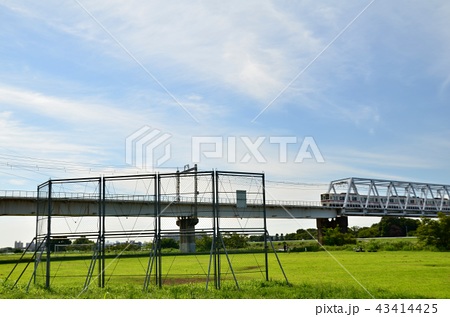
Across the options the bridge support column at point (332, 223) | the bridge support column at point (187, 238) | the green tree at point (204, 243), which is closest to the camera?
the bridge support column at point (187, 238)

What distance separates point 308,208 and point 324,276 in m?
43.3

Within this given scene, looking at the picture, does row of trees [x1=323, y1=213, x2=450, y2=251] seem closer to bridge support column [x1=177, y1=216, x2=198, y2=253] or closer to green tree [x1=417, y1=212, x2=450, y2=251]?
green tree [x1=417, y1=212, x2=450, y2=251]

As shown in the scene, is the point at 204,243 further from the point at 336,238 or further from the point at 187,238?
the point at 336,238

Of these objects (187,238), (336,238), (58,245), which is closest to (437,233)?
(336,238)

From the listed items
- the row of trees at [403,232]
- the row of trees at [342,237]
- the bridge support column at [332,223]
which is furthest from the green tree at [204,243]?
the bridge support column at [332,223]

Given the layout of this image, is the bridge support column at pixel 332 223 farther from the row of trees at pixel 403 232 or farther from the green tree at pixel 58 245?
the green tree at pixel 58 245

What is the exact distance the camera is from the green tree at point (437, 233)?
156ft

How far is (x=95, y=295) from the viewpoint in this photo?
1481 centimetres

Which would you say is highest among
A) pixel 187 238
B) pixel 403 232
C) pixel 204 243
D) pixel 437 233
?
pixel 187 238

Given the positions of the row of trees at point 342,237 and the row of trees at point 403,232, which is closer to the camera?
the row of trees at point 342,237

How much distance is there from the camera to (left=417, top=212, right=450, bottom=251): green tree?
156ft

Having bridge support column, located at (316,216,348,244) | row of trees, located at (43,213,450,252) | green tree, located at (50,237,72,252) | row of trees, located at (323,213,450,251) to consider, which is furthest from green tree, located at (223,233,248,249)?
bridge support column, located at (316,216,348,244)

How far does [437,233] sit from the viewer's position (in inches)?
1887
